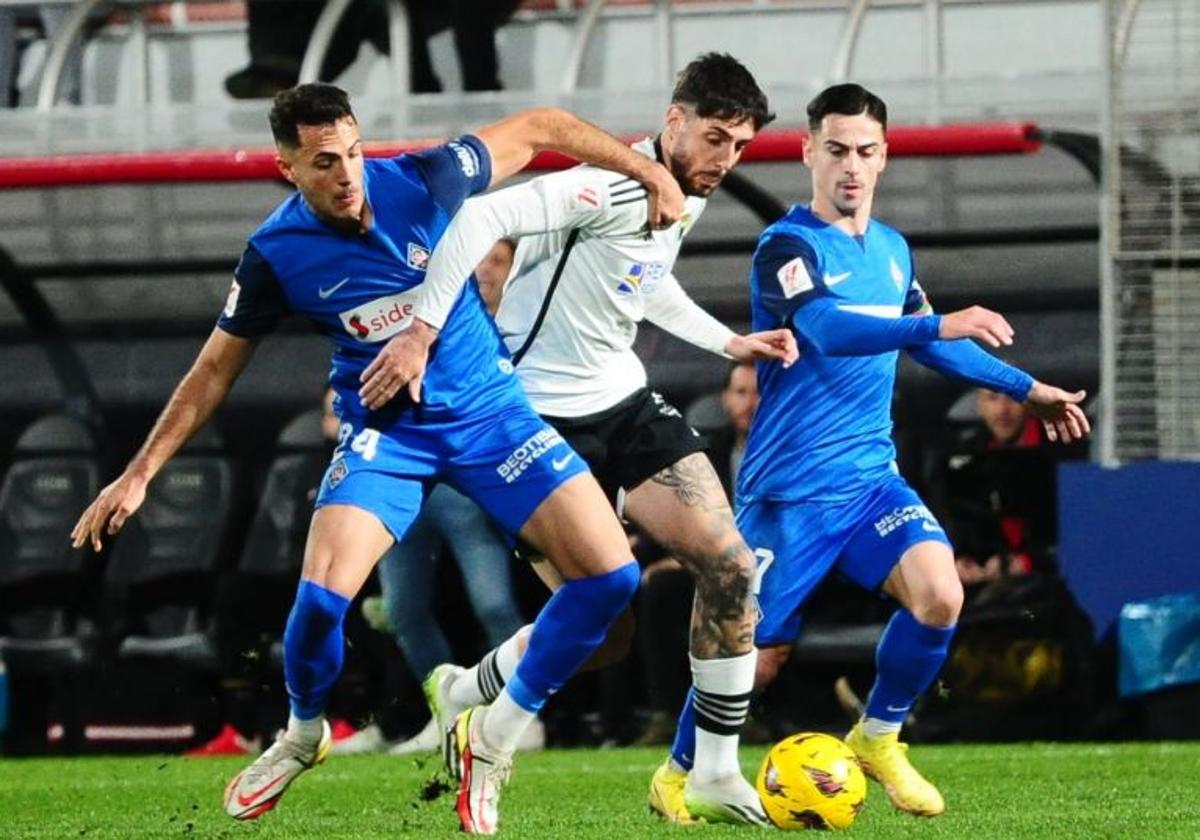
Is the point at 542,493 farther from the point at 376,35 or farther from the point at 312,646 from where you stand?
the point at 376,35

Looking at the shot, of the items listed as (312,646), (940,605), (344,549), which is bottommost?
(940,605)

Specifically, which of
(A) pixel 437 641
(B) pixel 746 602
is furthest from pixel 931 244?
(B) pixel 746 602

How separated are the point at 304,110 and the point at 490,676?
180 centimetres

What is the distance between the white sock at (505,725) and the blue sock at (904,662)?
3.84 feet

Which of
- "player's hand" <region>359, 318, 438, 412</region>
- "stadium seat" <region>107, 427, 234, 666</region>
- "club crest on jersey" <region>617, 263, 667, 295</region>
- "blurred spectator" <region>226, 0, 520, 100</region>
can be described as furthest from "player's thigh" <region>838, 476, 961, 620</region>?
"stadium seat" <region>107, 427, 234, 666</region>

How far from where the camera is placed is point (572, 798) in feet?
27.8

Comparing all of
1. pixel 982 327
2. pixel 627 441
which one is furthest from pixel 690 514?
pixel 982 327

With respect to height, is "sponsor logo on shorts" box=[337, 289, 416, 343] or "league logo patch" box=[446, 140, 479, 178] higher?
"league logo patch" box=[446, 140, 479, 178]

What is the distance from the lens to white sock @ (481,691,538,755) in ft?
22.2

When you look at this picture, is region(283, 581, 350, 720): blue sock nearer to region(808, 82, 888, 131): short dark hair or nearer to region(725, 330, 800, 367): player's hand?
region(725, 330, 800, 367): player's hand

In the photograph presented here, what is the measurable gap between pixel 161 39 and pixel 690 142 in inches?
203

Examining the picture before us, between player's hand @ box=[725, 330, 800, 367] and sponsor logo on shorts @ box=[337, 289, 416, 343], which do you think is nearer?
sponsor logo on shorts @ box=[337, 289, 416, 343]

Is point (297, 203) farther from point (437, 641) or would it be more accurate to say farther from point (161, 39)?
point (161, 39)

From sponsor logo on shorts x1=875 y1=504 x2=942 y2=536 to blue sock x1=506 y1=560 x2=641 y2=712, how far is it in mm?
964
